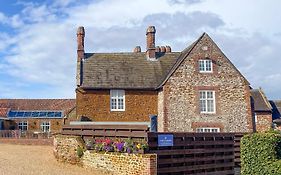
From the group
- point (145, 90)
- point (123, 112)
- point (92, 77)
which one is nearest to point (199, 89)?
point (145, 90)

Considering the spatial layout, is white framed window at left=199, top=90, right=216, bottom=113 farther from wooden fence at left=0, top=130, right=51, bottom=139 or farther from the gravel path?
wooden fence at left=0, top=130, right=51, bottom=139

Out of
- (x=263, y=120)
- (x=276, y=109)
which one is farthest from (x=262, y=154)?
(x=276, y=109)

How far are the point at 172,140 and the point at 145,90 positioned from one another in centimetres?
1511

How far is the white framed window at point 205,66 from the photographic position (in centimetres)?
3022

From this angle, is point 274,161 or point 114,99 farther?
point 114,99

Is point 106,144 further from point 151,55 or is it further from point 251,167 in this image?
point 151,55

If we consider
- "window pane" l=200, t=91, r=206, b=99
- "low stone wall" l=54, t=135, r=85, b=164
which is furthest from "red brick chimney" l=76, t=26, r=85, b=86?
"low stone wall" l=54, t=135, r=85, b=164

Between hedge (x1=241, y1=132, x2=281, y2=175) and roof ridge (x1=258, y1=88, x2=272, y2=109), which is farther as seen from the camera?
roof ridge (x1=258, y1=88, x2=272, y2=109)

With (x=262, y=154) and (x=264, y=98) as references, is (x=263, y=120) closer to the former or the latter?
(x=264, y=98)

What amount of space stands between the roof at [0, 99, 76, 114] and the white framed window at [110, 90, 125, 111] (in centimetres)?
2863

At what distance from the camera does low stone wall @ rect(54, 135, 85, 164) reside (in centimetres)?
1830

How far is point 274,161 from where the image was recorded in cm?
1496

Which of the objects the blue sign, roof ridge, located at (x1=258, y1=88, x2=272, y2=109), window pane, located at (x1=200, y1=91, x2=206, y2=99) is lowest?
the blue sign

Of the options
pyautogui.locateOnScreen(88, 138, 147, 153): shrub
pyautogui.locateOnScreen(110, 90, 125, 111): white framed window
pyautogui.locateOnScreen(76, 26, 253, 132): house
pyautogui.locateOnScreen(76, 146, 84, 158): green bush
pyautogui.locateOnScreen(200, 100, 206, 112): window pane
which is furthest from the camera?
pyautogui.locateOnScreen(110, 90, 125, 111): white framed window
